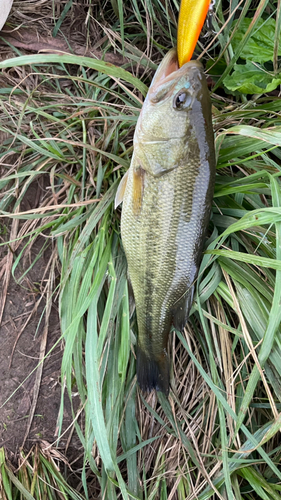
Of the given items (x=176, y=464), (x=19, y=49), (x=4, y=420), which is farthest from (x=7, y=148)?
(x=176, y=464)

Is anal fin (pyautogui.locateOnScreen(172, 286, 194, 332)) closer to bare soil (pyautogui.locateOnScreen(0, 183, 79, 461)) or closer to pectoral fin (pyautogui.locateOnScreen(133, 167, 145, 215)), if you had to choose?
pectoral fin (pyautogui.locateOnScreen(133, 167, 145, 215))

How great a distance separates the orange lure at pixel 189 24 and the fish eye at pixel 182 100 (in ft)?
0.60

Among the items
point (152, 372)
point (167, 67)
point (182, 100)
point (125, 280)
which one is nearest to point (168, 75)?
point (167, 67)

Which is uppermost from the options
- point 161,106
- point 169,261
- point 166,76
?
point 166,76

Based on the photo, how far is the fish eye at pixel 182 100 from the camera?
61.7 inches

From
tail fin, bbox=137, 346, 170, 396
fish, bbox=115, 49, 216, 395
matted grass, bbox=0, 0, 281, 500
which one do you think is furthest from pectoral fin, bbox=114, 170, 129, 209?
tail fin, bbox=137, 346, 170, 396

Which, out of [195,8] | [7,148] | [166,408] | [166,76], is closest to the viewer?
[195,8]

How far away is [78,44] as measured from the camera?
222 cm

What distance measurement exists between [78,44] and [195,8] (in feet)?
3.26

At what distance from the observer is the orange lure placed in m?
1.52

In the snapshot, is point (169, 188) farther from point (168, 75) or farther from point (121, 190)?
point (168, 75)

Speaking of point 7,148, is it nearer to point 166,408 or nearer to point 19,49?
point 19,49

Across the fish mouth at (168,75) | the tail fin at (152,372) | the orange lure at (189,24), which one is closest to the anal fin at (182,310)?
the tail fin at (152,372)

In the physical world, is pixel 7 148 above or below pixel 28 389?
above
